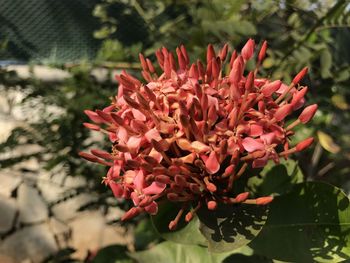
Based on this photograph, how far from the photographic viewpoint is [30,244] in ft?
8.45

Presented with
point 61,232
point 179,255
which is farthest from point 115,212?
point 179,255

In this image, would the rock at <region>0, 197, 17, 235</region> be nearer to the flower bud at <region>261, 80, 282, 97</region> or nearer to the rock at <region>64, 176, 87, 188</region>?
the rock at <region>64, 176, 87, 188</region>

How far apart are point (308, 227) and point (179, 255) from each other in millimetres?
363

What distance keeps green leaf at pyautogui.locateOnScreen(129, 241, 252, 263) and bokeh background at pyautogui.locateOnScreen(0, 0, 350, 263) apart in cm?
23

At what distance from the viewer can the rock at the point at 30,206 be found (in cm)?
270

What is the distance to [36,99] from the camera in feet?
4.98

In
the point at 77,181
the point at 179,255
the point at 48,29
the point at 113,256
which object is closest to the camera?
the point at 179,255

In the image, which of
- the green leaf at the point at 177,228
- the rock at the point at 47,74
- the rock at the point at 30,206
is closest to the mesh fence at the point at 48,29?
the rock at the point at 47,74

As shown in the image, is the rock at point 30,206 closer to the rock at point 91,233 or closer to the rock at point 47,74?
the rock at point 91,233

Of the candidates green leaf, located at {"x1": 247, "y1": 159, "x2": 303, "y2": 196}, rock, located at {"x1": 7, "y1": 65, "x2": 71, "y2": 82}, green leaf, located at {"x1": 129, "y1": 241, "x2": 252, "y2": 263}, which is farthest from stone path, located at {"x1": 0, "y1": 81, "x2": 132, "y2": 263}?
green leaf, located at {"x1": 247, "y1": 159, "x2": 303, "y2": 196}

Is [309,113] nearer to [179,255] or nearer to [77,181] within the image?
[179,255]

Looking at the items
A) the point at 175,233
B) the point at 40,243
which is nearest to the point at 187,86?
the point at 175,233

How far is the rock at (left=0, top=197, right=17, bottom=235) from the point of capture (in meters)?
2.62

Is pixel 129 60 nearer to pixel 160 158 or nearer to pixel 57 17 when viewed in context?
pixel 57 17
